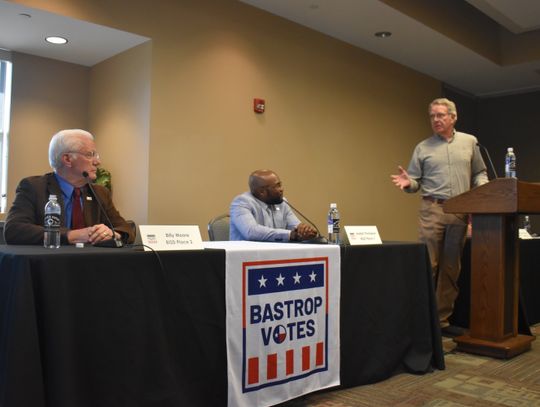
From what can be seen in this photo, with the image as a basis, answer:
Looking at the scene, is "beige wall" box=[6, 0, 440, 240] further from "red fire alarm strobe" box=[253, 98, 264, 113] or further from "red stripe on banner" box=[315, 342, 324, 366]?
"red stripe on banner" box=[315, 342, 324, 366]

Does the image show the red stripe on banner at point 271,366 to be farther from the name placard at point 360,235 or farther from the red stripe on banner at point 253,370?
the name placard at point 360,235

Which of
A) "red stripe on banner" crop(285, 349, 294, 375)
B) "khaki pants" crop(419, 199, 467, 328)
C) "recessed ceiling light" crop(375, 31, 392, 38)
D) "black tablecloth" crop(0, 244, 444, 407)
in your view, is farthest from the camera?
"recessed ceiling light" crop(375, 31, 392, 38)

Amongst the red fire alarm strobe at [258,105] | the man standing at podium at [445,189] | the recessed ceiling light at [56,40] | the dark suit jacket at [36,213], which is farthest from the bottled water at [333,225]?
the recessed ceiling light at [56,40]

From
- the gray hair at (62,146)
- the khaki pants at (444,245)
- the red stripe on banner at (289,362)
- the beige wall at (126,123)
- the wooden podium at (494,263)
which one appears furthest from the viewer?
the beige wall at (126,123)

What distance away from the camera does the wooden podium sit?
284cm

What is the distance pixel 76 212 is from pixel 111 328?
922mm

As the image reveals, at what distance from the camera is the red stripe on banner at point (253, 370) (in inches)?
72.9

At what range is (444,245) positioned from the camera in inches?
136

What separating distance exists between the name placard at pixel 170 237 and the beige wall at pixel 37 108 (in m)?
3.01

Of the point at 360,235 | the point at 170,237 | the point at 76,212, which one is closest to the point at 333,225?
the point at 360,235

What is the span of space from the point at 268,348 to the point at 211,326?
26cm

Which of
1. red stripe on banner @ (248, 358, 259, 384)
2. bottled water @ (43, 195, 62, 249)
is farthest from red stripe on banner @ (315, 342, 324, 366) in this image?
bottled water @ (43, 195, 62, 249)

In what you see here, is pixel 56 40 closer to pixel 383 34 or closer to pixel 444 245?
pixel 383 34

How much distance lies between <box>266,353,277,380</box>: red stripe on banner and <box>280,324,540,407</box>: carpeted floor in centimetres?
21
